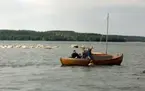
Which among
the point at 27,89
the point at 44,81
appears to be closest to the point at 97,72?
the point at 44,81

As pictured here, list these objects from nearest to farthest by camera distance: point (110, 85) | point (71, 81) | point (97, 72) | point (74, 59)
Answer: point (110, 85), point (71, 81), point (97, 72), point (74, 59)

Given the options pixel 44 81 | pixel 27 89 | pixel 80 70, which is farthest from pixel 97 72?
pixel 27 89

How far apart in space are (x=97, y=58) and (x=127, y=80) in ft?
43.4

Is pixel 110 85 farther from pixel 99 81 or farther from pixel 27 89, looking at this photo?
pixel 27 89

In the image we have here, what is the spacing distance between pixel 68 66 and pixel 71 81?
1304 cm

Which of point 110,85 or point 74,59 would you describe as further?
point 74,59

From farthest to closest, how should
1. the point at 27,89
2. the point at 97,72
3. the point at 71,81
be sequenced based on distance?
the point at 97,72, the point at 71,81, the point at 27,89

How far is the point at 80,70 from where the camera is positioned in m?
40.6

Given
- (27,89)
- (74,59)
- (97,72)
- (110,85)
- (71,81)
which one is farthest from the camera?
(74,59)

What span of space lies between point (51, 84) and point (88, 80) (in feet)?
13.4

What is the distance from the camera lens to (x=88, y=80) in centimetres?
3225

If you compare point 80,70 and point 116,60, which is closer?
point 80,70

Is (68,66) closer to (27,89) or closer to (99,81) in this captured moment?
(99,81)

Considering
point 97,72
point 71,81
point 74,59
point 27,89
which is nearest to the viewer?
point 27,89
